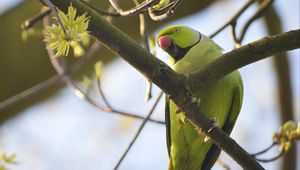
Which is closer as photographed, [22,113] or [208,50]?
[208,50]

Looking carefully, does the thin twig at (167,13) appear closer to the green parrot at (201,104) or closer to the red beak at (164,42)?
the green parrot at (201,104)

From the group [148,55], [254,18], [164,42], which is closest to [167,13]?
[148,55]

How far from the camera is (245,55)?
4.31 ft

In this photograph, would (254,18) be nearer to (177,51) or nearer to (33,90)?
(177,51)

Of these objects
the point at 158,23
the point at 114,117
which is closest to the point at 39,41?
the point at 158,23

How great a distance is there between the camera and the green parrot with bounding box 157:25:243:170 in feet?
6.91

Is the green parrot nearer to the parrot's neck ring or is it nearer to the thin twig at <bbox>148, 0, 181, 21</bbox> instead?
the parrot's neck ring

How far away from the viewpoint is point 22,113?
2852 millimetres

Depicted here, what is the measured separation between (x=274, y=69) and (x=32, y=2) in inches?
49.6

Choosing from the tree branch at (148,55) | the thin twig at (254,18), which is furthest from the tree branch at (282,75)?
the tree branch at (148,55)

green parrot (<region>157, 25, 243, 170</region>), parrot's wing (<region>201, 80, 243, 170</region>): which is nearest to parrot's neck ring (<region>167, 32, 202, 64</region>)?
green parrot (<region>157, 25, 243, 170</region>)

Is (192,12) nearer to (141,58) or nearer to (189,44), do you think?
(189,44)

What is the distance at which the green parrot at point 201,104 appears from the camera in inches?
82.9

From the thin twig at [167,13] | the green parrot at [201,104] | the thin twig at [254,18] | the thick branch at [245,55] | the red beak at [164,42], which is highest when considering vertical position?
the thin twig at [254,18]
